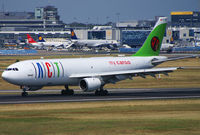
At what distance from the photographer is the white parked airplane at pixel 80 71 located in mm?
54094

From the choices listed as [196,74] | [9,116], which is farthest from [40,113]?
[196,74]

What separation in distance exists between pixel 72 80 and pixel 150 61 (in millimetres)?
11984

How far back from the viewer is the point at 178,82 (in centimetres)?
7519

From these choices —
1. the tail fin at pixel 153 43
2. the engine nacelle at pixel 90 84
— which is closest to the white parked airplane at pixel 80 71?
the engine nacelle at pixel 90 84

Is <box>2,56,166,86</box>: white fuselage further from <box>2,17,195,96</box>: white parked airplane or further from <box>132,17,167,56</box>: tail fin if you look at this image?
<box>132,17,167,56</box>: tail fin

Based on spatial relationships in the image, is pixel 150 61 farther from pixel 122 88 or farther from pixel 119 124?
pixel 119 124

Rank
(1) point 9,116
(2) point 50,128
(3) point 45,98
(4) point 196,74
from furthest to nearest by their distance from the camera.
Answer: (4) point 196,74
(3) point 45,98
(1) point 9,116
(2) point 50,128

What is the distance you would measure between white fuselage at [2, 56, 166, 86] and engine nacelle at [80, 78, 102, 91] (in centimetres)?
138

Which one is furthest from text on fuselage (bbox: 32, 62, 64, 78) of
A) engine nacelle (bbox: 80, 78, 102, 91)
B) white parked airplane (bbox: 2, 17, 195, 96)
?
engine nacelle (bbox: 80, 78, 102, 91)

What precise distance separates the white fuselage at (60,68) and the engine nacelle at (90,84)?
1.38 metres

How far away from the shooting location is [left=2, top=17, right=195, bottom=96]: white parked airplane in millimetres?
54094

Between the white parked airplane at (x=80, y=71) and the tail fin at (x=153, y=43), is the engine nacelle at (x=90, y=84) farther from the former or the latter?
the tail fin at (x=153, y=43)

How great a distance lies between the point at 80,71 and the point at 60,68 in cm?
296

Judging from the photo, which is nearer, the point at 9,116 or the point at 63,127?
the point at 63,127
